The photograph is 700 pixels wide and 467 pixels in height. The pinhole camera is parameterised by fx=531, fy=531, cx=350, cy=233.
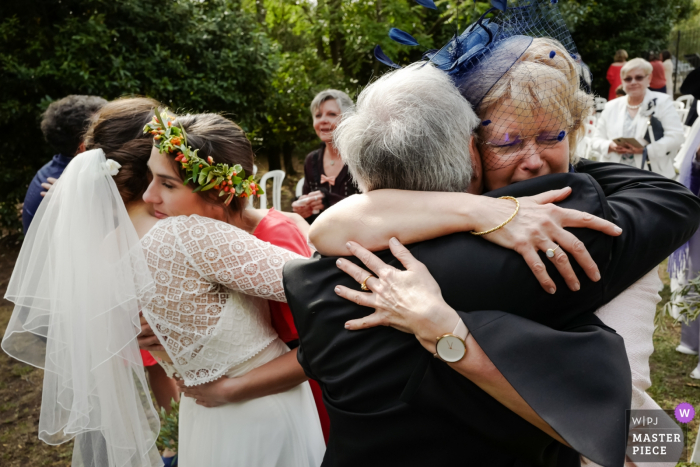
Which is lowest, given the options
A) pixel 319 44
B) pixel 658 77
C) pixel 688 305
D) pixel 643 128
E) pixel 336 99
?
pixel 658 77

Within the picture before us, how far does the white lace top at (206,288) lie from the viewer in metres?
1.97

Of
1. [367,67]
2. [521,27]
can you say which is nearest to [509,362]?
[521,27]

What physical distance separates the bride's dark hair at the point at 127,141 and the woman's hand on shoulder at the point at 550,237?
5.85ft

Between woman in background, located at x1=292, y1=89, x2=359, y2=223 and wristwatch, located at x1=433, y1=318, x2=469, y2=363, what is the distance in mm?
3915

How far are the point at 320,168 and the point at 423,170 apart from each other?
419 cm

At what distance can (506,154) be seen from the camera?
1615mm

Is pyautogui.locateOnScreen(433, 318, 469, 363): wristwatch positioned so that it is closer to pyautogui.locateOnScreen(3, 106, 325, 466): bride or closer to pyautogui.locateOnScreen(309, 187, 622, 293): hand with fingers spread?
pyautogui.locateOnScreen(309, 187, 622, 293): hand with fingers spread

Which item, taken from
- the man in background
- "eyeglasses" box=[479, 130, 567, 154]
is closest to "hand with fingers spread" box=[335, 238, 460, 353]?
"eyeglasses" box=[479, 130, 567, 154]

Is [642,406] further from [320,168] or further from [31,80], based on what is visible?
[31,80]

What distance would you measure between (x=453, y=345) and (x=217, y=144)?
4.70ft

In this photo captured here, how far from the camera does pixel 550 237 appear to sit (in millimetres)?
1322

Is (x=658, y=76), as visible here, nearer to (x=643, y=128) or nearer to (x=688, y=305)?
(x=643, y=128)

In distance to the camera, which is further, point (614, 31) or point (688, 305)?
point (614, 31)

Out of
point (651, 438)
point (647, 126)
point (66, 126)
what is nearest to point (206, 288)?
point (651, 438)
